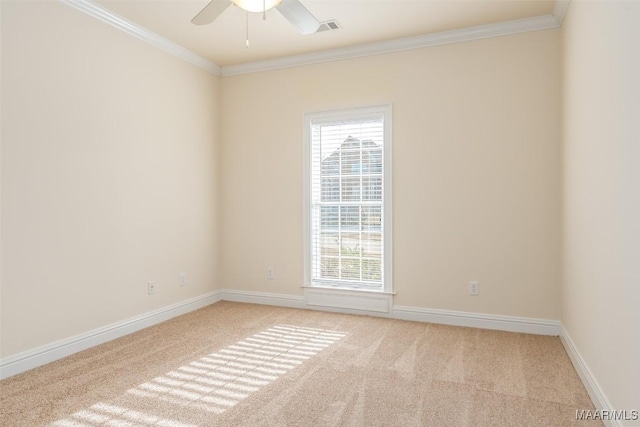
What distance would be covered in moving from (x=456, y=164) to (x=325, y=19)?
5.80 ft

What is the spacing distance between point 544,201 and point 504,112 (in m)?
0.87

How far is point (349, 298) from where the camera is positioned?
14.1ft

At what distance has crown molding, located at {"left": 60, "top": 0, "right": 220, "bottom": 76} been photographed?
3.25 meters

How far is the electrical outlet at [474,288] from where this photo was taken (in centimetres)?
380

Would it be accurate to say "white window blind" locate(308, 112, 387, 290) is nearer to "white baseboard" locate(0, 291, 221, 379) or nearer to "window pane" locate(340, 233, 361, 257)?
"window pane" locate(340, 233, 361, 257)

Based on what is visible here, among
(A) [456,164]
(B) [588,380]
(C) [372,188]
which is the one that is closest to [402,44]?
(A) [456,164]

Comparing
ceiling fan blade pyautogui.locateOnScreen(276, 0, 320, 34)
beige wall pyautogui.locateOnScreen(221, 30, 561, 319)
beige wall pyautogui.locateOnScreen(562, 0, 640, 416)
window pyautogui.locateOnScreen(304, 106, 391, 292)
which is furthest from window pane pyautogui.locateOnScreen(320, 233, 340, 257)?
ceiling fan blade pyautogui.locateOnScreen(276, 0, 320, 34)

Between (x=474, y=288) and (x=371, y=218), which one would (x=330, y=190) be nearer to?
(x=371, y=218)

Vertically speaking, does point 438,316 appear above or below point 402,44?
below

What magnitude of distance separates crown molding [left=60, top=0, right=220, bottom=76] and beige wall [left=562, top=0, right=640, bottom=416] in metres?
3.51

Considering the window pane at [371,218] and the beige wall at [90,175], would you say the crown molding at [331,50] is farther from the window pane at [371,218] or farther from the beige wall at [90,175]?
the window pane at [371,218]

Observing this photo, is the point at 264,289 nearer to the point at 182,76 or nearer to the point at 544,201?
the point at 182,76

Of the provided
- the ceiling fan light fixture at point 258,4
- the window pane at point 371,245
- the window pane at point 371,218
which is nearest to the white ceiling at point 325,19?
the ceiling fan light fixture at point 258,4

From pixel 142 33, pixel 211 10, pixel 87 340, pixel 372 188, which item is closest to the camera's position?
pixel 211 10
